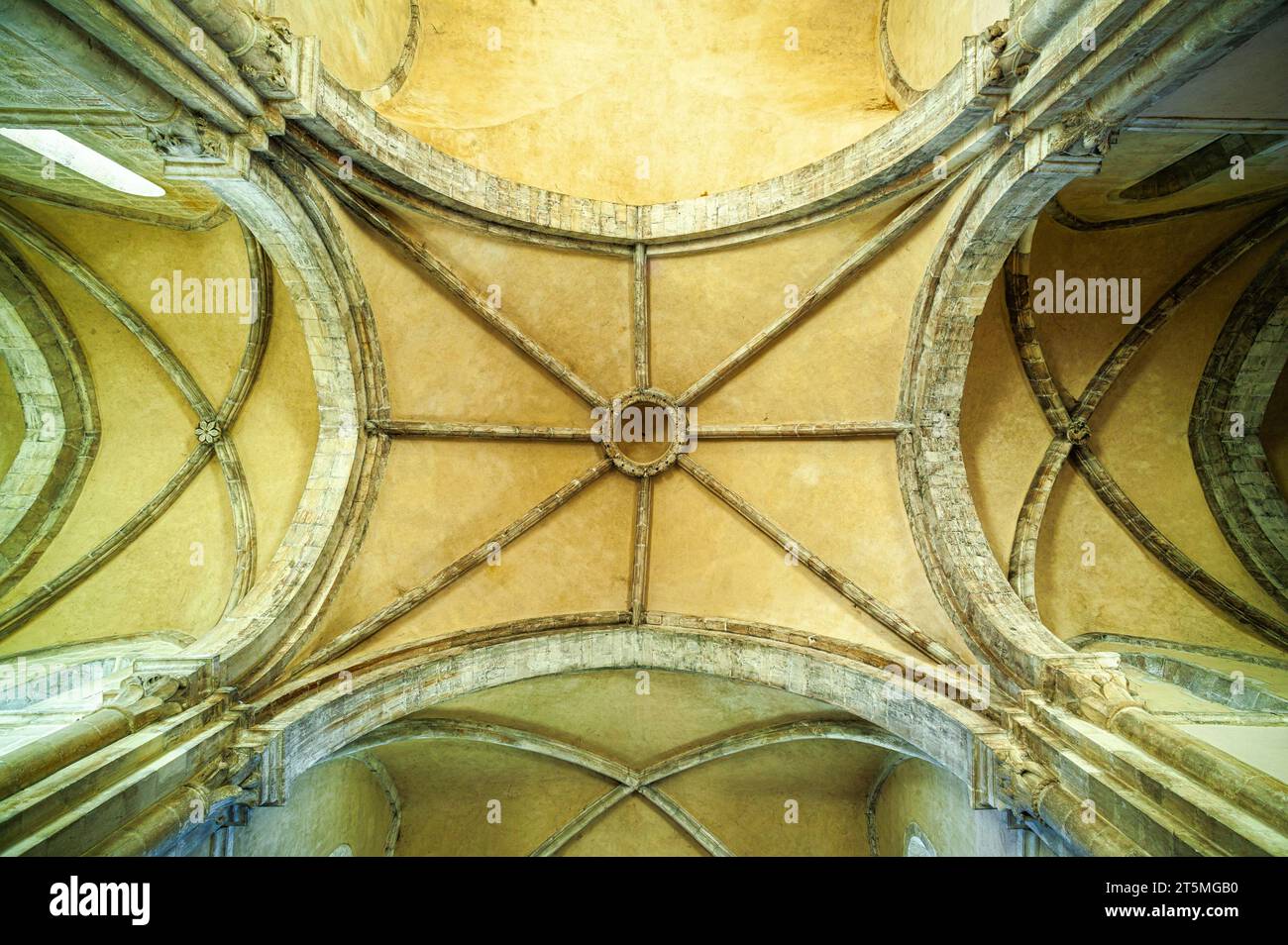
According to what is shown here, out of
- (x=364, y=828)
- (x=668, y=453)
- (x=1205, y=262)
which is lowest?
(x=364, y=828)

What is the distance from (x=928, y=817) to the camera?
982 centimetres

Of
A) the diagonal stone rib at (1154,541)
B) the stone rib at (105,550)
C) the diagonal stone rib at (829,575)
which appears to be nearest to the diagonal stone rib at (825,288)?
the diagonal stone rib at (829,575)

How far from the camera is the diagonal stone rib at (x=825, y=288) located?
8.27 meters

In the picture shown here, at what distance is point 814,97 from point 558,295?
4897 mm

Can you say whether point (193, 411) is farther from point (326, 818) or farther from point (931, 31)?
point (931, 31)

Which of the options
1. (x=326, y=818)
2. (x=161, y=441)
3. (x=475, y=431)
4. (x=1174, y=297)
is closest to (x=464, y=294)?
(x=475, y=431)

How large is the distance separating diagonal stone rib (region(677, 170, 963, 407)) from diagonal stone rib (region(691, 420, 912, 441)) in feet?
→ 2.02

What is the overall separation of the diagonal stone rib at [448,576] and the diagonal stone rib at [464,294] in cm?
136

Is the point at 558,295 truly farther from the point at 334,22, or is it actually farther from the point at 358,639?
the point at 358,639

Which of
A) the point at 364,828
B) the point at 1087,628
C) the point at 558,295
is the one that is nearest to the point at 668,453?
the point at 558,295

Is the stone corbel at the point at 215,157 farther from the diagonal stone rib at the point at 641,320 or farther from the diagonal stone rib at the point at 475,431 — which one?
the diagonal stone rib at the point at 641,320

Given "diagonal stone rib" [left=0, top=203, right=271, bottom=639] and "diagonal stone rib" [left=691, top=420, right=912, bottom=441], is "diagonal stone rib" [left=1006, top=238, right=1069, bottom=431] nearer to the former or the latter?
"diagonal stone rib" [left=691, top=420, right=912, bottom=441]

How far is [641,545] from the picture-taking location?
35.2 feet
